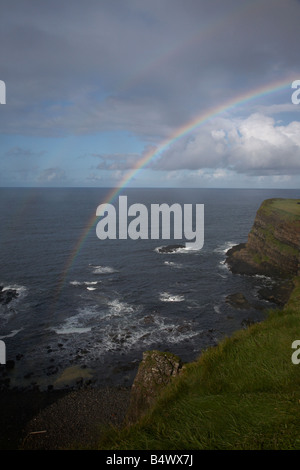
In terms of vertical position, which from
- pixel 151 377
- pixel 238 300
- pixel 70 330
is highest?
pixel 151 377

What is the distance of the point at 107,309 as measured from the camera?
46.5m

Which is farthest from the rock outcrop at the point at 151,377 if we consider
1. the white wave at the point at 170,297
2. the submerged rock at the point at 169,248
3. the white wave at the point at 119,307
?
the submerged rock at the point at 169,248

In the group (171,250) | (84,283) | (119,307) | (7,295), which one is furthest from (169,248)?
(7,295)

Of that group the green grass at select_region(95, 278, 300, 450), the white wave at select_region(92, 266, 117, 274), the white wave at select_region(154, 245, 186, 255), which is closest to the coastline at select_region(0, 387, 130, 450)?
the green grass at select_region(95, 278, 300, 450)

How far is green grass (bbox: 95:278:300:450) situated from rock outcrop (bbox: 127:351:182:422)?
2.74 m

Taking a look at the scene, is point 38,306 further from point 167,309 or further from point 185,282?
point 185,282

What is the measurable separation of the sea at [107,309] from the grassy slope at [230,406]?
25.1m

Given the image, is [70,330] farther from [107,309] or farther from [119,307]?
[119,307]

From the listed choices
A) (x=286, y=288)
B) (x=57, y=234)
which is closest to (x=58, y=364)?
(x=286, y=288)

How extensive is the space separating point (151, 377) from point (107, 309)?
3449 centimetres

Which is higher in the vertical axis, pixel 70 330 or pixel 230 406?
pixel 230 406

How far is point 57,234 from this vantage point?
346 ft

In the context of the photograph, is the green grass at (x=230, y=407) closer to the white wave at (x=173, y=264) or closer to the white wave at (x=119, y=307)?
the white wave at (x=119, y=307)

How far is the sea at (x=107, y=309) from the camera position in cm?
3391
